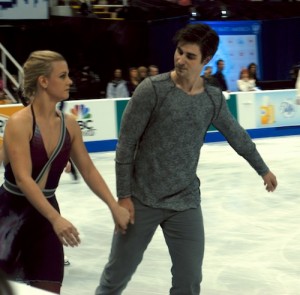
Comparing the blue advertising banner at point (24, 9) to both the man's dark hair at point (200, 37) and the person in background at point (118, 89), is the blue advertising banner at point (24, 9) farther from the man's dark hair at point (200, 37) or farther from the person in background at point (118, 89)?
the man's dark hair at point (200, 37)

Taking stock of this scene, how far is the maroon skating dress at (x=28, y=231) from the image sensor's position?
2.89 m

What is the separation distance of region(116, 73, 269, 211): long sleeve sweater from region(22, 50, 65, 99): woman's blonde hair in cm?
37

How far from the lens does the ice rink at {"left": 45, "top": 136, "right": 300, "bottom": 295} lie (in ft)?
15.3

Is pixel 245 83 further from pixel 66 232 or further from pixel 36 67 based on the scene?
pixel 66 232

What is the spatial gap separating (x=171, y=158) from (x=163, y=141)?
82 millimetres

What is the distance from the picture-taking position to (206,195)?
26.2 ft

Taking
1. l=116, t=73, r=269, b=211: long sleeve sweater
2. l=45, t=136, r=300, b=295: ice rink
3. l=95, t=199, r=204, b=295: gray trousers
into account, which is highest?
l=116, t=73, r=269, b=211: long sleeve sweater

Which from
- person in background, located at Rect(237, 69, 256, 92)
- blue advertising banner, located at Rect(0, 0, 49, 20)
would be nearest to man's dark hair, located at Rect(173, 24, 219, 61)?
person in background, located at Rect(237, 69, 256, 92)

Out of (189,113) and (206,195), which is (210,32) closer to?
(189,113)

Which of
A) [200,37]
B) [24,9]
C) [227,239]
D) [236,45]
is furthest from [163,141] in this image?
[236,45]

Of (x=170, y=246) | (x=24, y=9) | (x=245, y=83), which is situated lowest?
(x=245, y=83)

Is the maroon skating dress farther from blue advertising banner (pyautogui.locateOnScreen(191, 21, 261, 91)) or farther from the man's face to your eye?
blue advertising banner (pyautogui.locateOnScreen(191, 21, 261, 91))

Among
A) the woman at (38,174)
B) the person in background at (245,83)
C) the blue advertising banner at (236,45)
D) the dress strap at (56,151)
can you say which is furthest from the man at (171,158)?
the blue advertising banner at (236,45)

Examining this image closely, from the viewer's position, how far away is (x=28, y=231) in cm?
291
